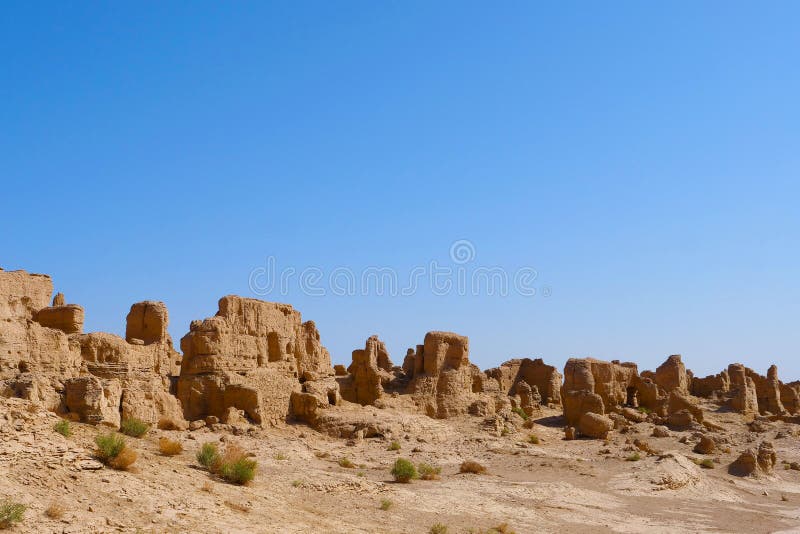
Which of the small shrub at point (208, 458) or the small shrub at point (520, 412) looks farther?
the small shrub at point (520, 412)

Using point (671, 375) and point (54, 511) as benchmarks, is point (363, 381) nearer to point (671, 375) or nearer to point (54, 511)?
point (54, 511)

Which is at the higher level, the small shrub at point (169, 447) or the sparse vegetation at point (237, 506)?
the small shrub at point (169, 447)

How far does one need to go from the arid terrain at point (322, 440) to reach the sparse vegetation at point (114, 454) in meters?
0.13

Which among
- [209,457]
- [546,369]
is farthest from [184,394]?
[546,369]

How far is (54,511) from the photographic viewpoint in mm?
11367

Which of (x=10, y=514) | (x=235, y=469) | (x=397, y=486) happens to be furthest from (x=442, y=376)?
(x=10, y=514)

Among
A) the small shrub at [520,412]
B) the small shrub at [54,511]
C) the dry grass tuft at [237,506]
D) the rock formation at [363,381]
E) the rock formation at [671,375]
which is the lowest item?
the dry grass tuft at [237,506]

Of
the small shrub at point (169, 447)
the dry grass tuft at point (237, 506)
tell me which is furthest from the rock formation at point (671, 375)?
the dry grass tuft at point (237, 506)

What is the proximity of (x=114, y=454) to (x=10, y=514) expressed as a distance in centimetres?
302

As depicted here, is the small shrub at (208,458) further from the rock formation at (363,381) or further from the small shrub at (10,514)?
the rock formation at (363,381)

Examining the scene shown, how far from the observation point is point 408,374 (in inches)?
1226

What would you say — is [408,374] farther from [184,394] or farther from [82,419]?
[82,419]

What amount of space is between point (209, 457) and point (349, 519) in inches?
114

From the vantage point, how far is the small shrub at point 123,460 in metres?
13.7
